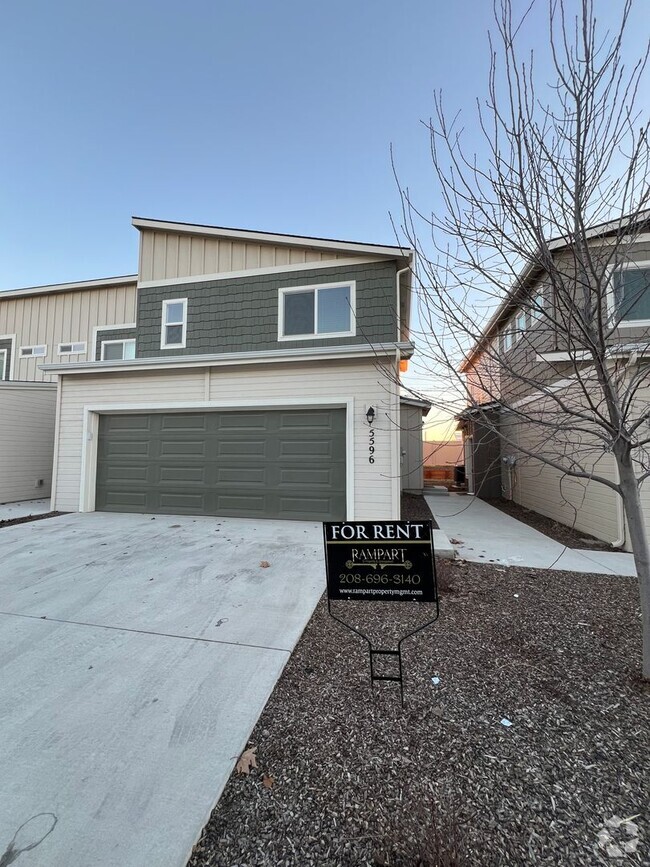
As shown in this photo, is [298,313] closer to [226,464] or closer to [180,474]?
[226,464]

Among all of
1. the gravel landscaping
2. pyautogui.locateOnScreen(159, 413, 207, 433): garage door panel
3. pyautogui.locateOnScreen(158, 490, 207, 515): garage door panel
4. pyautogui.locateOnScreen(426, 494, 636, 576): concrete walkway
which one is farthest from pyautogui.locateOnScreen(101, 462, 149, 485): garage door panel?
pyautogui.locateOnScreen(426, 494, 636, 576): concrete walkway

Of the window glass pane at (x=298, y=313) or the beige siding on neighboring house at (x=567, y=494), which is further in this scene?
the window glass pane at (x=298, y=313)

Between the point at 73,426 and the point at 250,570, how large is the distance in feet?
20.2

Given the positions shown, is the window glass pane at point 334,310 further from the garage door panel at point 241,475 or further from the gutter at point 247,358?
the garage door panel at point 241,475

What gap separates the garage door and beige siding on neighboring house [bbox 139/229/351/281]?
348 centimetres

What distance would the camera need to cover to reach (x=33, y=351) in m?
12.0

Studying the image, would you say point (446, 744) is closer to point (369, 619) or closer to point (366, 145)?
point (369, 619)

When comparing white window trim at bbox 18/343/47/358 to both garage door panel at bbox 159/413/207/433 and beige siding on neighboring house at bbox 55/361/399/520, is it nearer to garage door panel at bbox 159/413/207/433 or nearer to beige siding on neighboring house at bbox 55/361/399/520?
beige siding on neighboring house at bbox 55/361/399/520

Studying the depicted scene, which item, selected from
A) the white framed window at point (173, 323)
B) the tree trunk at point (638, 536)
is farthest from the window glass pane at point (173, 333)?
the tree trunk at point (638, 536)

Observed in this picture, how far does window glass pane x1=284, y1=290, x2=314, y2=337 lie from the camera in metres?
7.82

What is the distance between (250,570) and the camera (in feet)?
14.5

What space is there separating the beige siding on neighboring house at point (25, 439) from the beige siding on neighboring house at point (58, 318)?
2145 mm

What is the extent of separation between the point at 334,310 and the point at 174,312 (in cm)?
387

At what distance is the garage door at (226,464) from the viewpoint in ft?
22.8
